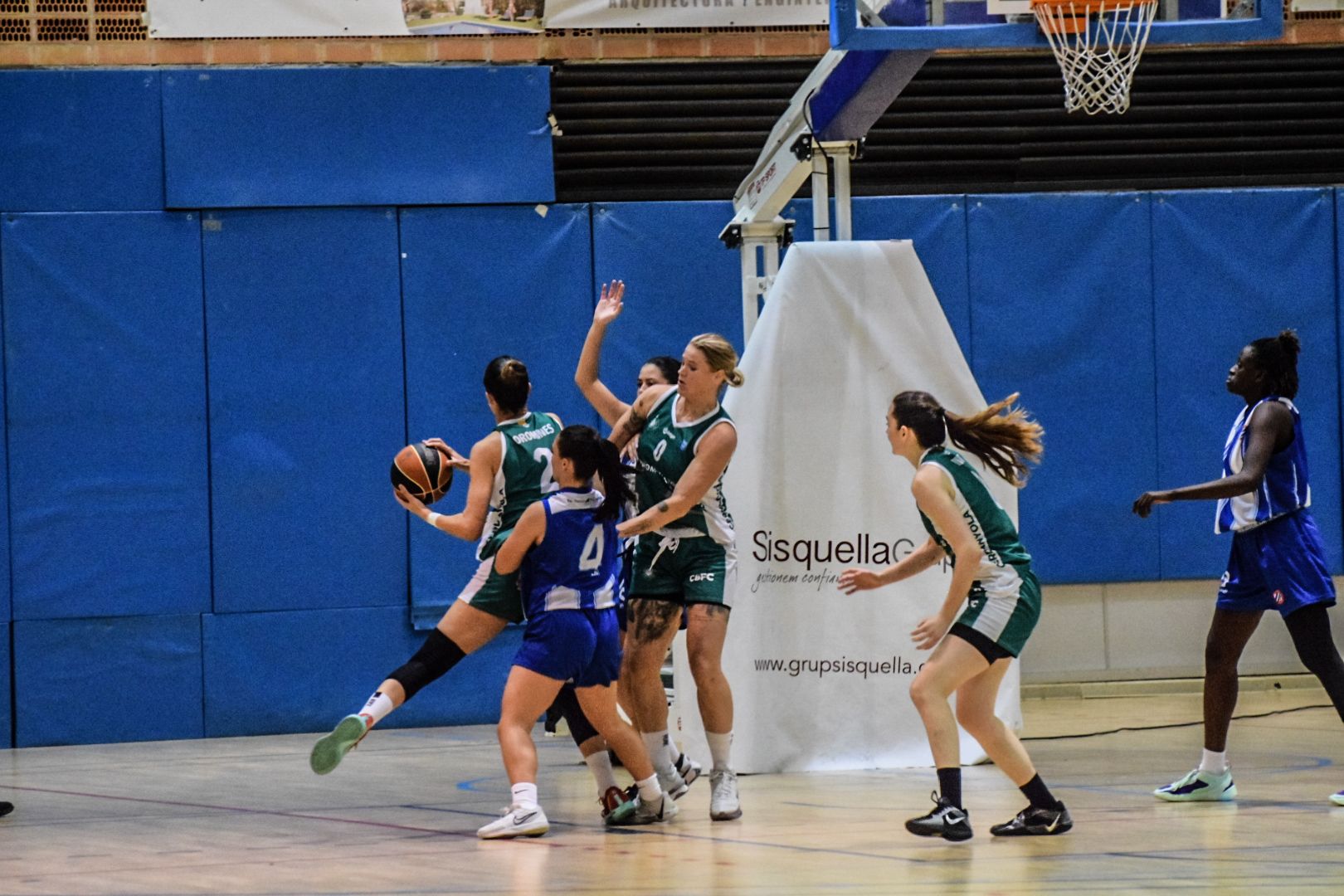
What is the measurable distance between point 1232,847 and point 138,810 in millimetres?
4199

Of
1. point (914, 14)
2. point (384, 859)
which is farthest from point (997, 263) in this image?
point (384, 859)

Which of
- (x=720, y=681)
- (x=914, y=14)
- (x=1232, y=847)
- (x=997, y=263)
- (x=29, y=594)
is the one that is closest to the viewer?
(x=1232, y=847)

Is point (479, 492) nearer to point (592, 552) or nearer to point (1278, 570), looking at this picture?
point (592, 552)

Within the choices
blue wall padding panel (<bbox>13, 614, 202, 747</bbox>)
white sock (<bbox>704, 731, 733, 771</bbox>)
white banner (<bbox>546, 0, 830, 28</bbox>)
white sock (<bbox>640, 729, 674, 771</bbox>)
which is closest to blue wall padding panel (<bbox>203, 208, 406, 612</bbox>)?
blue wall padding panel (<bbox>13, 614, 202, 747</bbox>)

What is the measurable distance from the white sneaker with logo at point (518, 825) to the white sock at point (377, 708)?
673mm

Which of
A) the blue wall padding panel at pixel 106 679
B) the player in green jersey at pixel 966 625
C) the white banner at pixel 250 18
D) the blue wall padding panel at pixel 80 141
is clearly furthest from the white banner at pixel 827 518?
the blue wall padding panel at pixel 80 141

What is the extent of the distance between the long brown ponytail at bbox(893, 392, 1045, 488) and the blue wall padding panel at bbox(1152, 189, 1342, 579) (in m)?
4.84

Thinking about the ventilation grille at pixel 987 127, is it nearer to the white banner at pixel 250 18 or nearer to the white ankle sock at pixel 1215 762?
the white banner at pixel 250 18

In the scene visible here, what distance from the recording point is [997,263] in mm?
10516

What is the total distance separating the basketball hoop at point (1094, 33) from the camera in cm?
666

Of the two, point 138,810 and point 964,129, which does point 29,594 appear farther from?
point 964,129

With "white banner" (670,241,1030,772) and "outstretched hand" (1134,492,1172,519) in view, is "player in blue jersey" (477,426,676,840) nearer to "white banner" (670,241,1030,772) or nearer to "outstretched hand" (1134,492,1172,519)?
"white banner" (670,241,1030,772)

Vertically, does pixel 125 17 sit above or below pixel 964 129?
above

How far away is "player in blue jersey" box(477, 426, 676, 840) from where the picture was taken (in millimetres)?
5871
